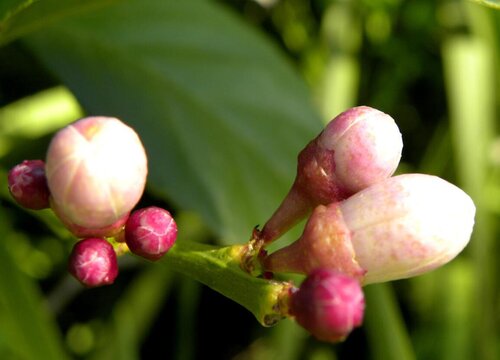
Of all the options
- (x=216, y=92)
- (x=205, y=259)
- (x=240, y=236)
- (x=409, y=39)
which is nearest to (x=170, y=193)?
(x=240, y=236)

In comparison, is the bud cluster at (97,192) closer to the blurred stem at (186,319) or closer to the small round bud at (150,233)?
the small round bud at (150,233)

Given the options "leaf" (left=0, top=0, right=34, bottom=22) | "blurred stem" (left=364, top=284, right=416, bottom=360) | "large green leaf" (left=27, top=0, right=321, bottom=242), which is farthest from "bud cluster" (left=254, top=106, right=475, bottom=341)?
"blurred stem" (left=364, top=284, right=416, bottom=360)

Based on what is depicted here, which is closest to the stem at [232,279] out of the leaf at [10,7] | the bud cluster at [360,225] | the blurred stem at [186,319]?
the bud cluster at [360,225]

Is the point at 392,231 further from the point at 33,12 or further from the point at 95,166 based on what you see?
the point at 33,12

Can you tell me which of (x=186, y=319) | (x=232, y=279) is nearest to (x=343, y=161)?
A: (x=232, y=279)

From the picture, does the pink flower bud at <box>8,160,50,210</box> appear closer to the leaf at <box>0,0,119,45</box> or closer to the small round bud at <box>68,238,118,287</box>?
the small round bud at <box>68,238,118,287</box>

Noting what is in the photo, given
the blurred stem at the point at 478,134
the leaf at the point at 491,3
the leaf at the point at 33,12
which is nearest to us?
the leaf at the point at 491,3
